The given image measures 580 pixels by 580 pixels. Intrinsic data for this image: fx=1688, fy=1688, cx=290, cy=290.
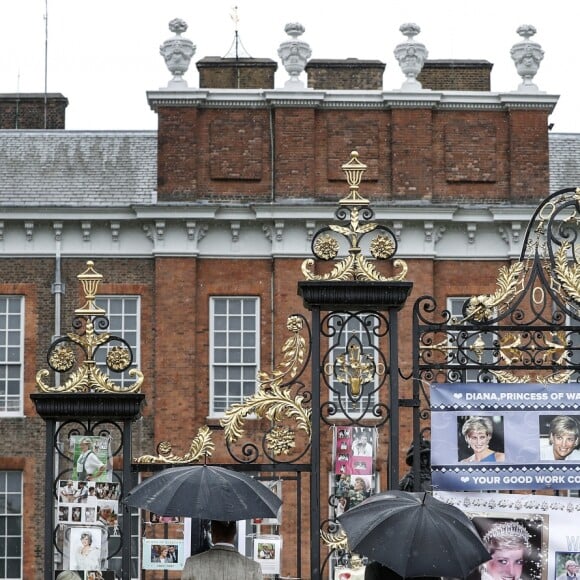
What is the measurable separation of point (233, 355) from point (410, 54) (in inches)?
258

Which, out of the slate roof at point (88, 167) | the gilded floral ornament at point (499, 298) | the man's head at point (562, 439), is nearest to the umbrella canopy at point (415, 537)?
the man's head at point (562, 439)

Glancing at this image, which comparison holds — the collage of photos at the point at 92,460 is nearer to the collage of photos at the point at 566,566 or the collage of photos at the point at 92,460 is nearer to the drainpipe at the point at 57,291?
the collage of photos at the point at 566,566


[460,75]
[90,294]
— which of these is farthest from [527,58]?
[90,294]

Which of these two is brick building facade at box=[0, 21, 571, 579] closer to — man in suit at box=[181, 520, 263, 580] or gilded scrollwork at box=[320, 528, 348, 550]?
gilded scrollwork at box=[320, 528, 348, 550]

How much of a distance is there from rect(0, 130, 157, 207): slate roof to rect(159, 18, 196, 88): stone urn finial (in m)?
2.19

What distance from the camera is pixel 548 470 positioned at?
1477cm

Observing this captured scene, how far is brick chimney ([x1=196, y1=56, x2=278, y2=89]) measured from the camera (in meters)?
34.6

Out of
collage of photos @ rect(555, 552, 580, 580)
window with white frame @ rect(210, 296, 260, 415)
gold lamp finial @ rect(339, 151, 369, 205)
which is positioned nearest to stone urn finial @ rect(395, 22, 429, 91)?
window with white frame @ rect(210, 296, 260, 415)

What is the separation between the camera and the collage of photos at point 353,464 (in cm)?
1485

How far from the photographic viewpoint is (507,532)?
48.1 ft

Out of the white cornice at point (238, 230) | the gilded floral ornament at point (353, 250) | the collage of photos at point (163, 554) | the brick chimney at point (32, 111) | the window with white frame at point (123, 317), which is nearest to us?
the gilded floral ornament at point (353, 250)

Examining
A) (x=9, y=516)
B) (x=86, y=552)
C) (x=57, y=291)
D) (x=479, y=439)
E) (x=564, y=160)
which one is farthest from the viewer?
(x=564, y=160)

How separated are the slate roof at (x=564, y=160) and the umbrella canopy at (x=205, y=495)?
21.1m

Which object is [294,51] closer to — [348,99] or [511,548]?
[348,99]
